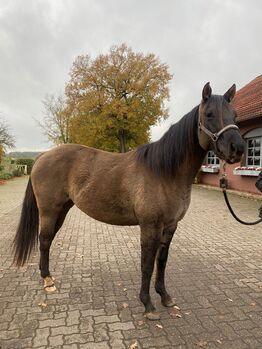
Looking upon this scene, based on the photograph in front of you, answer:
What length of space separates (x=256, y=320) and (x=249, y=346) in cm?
46

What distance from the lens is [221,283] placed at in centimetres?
354

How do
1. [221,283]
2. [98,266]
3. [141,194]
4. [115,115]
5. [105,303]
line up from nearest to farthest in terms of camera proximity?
[141,194] → [105,303] → [221,283] → [98,266] → [115,115]

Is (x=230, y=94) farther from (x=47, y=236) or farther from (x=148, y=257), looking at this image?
(x=47, y=236)

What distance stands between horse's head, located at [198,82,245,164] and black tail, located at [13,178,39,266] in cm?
244

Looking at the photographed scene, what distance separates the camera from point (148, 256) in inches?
109

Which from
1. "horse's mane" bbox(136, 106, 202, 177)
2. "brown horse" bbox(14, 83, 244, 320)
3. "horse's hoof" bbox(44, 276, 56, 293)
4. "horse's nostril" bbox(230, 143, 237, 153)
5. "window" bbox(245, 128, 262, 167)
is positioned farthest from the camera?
"window" bbox(245, 128, 262, 167)

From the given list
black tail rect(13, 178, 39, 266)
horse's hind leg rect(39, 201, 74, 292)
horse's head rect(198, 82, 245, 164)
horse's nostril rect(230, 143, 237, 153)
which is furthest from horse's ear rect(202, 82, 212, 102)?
black tail rect(13, 178, 39, 266)

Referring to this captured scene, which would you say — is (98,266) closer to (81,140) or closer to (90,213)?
(90,213)

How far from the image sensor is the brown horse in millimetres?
2410

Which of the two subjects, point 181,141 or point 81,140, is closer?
point 181,141

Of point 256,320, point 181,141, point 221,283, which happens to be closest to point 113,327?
point 256,320

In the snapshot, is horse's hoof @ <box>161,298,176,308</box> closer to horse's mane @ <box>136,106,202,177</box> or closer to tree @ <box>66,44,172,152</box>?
horse's mane @ <box>136,106,202,177</box>

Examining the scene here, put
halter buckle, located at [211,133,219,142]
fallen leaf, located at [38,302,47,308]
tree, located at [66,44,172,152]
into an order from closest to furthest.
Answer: halter buckle, located at [211,133,219,142] → fallen leaf, located at [38,302,47,308] → tree, located at [66,44,172,152]

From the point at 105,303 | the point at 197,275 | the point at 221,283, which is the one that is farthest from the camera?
the point at 197,275
